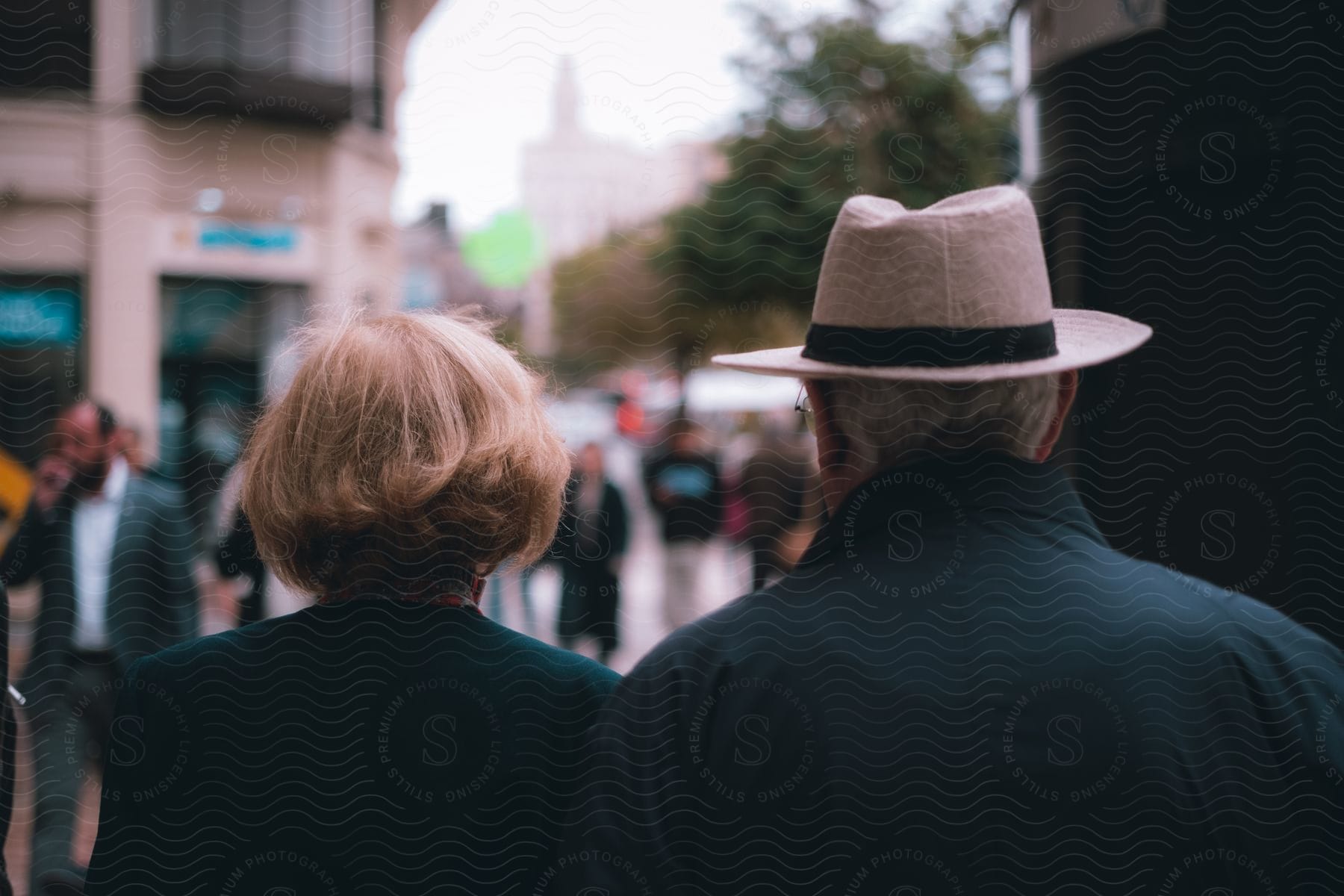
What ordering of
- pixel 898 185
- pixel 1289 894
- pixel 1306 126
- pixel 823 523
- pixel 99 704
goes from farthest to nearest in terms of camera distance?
pixel 898 185 < pixel 99 704 < pixel 1306 126 < pixel 823 523 < pixel 1289 894

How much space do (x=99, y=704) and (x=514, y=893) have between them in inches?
101

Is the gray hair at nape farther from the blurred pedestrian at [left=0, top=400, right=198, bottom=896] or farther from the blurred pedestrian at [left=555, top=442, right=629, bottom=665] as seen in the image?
the blurred pedestrian at [left=555, top=442, right=629, bottom=665]

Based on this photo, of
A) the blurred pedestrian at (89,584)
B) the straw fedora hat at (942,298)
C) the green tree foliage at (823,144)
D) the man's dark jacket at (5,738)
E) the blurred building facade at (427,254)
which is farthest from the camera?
the blurred building facade at (427,254)

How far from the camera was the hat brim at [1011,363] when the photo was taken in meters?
1.18

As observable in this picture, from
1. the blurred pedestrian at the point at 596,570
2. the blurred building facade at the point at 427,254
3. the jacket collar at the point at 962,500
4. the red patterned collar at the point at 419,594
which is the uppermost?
the blurred building facade at the point at 427,254

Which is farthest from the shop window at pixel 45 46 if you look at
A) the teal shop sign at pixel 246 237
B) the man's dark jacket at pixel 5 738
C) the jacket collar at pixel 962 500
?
the jacket collar at pixel 962 500

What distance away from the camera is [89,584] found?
3354 millimetres

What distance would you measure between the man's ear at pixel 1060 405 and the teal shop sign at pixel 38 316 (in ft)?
26.0

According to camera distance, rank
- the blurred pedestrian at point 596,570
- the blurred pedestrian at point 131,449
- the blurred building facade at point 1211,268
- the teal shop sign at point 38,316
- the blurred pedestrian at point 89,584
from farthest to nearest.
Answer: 1. the teal shop sign at point 38,316
2. the blurred pedestrian at point 596,570
3. the blurred pedestrian at point 131,449
4. the blurred pedestrian at point 89,584
5. the blurred building facade at point 1211,268

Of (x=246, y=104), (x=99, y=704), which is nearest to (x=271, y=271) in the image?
(x=246, y=104)

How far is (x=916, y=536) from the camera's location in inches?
45.0

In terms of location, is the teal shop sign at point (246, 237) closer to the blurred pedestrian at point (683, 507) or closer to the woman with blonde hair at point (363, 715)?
the blurred pedestrian at point (683, 507)

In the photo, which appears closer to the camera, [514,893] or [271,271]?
[514,893]

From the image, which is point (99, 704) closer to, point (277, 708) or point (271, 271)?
point (277, 708)
